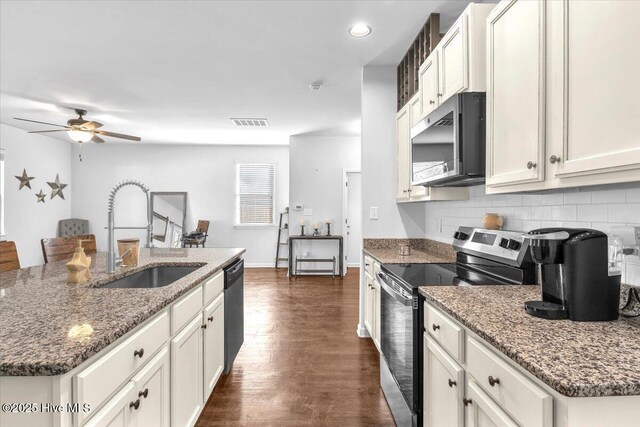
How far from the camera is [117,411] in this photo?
103 centimetres

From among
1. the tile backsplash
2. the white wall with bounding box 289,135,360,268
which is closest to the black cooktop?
the tile backsplash

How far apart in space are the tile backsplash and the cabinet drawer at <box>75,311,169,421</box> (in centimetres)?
170

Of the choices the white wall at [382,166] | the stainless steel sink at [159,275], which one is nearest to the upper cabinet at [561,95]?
the white wall at [382,166]

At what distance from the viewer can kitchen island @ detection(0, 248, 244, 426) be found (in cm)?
80

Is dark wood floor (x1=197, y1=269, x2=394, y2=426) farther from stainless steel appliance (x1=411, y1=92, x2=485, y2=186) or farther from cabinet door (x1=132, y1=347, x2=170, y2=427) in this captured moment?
stainless steel appliance (x1=411, y1=92, x2=485, y2=186)

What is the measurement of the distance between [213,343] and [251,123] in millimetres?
4077

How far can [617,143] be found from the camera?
95 centimetres

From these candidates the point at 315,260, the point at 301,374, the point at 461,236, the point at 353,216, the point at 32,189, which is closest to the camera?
the point at 461,236

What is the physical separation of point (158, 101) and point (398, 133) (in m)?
3.11

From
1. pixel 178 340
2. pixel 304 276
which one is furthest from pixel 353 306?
pixel 178 340

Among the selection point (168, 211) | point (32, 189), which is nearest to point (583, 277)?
point (168, 211)

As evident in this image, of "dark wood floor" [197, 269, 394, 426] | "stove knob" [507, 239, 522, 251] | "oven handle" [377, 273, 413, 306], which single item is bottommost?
"dark wood floor" [197, 269, 394, 426]

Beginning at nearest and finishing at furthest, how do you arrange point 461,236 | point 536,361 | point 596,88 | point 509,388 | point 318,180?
point 536,361 → point 509,388 → point 596,88 → point 461,236 → point 318,180

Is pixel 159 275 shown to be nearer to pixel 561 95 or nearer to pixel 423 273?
pixel 423 273
